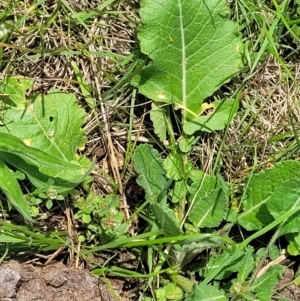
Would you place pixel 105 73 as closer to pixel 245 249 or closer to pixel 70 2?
pixel 70 2

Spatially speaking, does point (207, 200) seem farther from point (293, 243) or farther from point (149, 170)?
point (293, 243)

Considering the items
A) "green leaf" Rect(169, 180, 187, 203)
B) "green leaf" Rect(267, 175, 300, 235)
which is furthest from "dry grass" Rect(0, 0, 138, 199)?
"green leaf" Rect(267, 175, 300, 235)

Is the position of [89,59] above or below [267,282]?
above

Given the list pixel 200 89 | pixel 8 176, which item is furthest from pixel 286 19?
pixel 8 176

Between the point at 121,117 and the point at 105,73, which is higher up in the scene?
the point at 105,73

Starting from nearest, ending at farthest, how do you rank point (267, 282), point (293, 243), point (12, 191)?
point (12, 191) → point (267, 282) → point (293, 243)

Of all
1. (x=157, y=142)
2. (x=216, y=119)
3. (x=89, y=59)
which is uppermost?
(x=89, y=59)

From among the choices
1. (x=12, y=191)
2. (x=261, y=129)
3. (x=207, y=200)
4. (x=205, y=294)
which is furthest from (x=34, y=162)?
(x=261, y=129)

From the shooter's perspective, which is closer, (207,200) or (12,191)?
(12,191)

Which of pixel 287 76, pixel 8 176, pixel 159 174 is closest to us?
pixel 8 176
